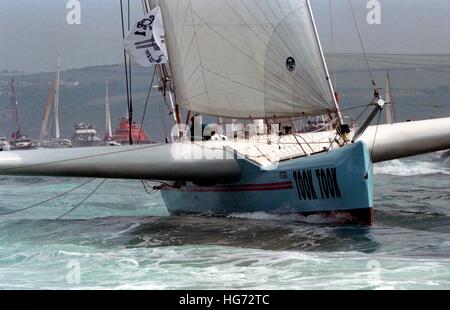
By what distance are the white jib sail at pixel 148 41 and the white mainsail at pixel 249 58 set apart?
98cm

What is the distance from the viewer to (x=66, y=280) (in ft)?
33.9

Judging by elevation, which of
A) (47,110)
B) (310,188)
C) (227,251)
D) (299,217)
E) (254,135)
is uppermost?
(47,110)

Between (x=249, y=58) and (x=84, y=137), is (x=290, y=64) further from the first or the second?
(x=84, y=137)

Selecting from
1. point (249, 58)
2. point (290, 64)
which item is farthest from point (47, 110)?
point (290, 64)

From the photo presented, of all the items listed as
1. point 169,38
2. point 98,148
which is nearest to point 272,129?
point 169,38

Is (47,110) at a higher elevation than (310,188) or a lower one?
higher

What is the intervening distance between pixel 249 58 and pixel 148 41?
9.86 ft

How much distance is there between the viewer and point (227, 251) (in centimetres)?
1227

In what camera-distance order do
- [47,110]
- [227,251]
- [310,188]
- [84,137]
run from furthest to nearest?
[84,137] < [47,110] < [310,188] < [227,251]

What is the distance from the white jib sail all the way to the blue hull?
313 cm

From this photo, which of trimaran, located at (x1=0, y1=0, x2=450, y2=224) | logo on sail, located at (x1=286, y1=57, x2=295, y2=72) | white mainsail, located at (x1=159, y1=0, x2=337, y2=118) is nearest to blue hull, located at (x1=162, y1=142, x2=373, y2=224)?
trimaran, located at (x1=0, y1=0, x2=450, y2=224)

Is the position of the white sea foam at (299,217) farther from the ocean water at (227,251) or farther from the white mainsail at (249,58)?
the white mainsail at (249,58)

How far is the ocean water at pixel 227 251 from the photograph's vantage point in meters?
9.89

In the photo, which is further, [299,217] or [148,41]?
[148,41]
